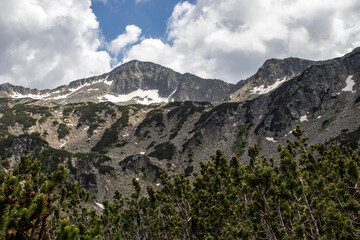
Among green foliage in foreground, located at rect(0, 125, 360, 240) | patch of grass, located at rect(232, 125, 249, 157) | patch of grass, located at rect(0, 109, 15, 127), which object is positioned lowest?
green foliage in foreground, located at rect(0, 125, 360, 240)

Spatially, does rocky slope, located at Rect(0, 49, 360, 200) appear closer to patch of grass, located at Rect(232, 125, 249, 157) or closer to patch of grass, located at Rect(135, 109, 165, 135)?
patch of grass, located at Rect(232, 125, 249, 157)

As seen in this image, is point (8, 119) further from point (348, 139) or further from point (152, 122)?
point (348, 139)

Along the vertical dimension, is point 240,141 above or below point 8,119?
below

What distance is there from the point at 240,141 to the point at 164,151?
44.2 metres

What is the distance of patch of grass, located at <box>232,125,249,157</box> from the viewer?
119 meters

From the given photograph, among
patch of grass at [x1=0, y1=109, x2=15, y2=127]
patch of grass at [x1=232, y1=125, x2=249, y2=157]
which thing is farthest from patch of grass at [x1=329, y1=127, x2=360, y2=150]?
patch of grass at [x1=0, y1=109, x2=15, y2=127]

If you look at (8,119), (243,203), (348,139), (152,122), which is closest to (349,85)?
(348,139)

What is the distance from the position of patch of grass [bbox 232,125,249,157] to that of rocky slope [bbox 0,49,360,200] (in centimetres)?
57

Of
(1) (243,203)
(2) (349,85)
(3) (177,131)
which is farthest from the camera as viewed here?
(3) (177,131)

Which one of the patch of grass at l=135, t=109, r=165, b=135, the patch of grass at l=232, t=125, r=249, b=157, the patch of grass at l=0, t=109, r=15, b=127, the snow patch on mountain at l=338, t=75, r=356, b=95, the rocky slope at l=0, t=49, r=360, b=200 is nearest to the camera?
the rocky slope at l=0, t=49, r=360, b=200

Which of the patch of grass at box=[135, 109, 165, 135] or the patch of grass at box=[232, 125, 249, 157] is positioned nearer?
the patch of grass at box=[232, 125, 249, 157]

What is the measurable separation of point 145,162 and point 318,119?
93.7m

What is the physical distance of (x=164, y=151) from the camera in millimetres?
136500

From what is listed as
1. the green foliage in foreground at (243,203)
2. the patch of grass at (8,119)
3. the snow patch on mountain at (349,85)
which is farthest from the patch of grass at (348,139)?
the patch of grass at (8,119)
